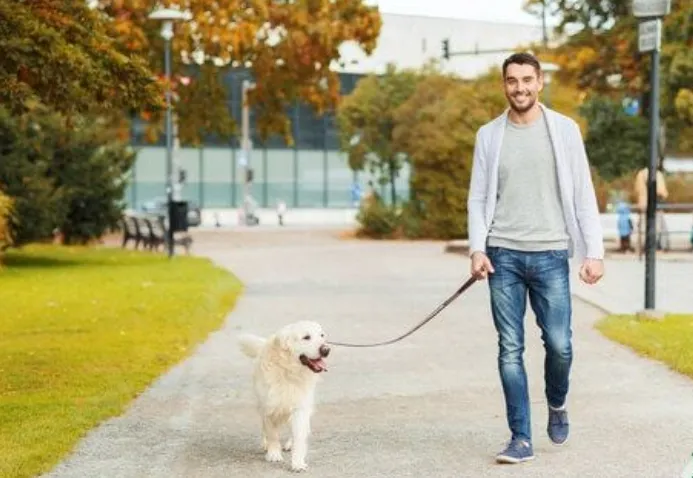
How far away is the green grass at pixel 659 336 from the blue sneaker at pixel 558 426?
3411mm

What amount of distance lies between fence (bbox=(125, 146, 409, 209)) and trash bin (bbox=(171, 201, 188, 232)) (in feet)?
158

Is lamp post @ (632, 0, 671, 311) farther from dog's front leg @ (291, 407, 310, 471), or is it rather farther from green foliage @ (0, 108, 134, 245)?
green foliage @ (0, 108, 134, 245)

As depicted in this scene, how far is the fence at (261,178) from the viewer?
8344 centimetres

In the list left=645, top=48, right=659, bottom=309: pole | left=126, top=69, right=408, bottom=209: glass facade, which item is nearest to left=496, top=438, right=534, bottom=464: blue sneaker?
left=645, top=48, right=659, bottom=309: pole

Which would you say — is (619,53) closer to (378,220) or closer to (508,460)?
(378,220)

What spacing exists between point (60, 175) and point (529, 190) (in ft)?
84.2

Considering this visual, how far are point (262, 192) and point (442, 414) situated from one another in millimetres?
79025

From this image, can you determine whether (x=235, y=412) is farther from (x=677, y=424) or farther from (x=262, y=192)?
(x=262, y=192)

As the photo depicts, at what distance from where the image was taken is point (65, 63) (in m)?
13.2

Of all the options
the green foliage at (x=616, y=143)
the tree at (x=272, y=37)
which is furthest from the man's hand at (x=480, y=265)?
the green foliage at (x=616, y=143)

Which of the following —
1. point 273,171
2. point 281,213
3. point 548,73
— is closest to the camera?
point 548,73

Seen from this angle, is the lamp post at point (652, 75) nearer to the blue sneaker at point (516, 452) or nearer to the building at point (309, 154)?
the blue sneaker at point (516, 452)

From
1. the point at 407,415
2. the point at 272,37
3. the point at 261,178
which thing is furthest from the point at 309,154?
the point at 407,415

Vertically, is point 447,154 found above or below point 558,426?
above
